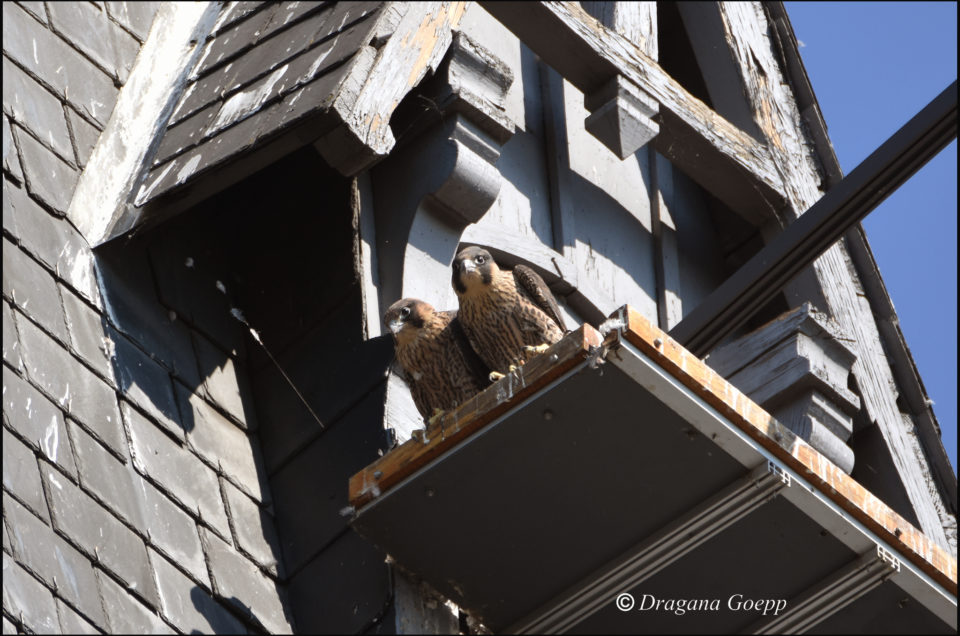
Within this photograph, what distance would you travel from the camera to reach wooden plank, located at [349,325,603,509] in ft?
11.7

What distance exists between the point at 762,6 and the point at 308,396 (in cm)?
269

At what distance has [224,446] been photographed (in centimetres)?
423

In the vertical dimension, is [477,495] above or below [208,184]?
below

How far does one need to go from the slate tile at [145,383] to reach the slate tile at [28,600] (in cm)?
70

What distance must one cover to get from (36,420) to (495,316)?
1.09 meters

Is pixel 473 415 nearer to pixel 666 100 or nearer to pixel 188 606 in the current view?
pixel 188 606

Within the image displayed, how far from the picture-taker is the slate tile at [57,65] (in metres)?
4.59

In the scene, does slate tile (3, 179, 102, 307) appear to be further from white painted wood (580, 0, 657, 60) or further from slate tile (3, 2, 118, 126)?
white painted wood (580, 0, 657, 60)

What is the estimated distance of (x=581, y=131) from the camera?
18.5 feet

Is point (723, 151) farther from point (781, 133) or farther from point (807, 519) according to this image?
point (807, 519)

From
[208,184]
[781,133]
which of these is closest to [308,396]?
[208,184]

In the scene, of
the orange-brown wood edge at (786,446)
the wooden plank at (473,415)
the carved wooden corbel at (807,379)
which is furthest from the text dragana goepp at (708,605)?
the carved wooden corbel at (807,379)

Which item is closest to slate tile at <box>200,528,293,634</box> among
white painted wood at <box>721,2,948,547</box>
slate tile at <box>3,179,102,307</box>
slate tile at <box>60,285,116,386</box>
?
slate tile at <box>60,285,116,386</box>

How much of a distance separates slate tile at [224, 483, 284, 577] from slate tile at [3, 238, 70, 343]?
572 mm
